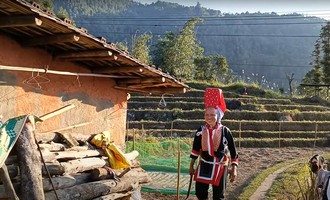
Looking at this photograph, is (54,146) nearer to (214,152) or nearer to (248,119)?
(214,152)

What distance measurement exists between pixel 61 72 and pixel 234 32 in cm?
15543

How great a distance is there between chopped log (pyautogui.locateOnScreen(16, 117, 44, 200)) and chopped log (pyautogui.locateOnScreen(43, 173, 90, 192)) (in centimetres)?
40

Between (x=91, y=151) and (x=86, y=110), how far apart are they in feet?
4.01

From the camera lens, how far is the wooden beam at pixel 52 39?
568 cm

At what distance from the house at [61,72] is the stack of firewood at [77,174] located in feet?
2.11

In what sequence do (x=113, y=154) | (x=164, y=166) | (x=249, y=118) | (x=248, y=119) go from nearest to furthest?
(x=113, y=154) < (x=164, y=166) < (x=248, y=119) < (x=249, y=118)

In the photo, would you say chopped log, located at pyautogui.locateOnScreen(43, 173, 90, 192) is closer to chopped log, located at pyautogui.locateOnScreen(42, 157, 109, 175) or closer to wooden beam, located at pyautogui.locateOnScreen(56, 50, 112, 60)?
chopped log, located at pyautogui.locateOnScreen(42, 157, 109, 175)

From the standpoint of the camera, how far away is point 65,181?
564 centimetres

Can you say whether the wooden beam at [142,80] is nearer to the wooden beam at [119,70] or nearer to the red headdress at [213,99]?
the wooden beam at [119,70]

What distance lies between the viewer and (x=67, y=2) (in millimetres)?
154500

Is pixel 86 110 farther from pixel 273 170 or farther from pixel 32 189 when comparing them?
pixel 273 170

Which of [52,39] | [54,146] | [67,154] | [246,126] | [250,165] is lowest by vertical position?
[250,165]

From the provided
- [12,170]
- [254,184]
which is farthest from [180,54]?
[12,170]

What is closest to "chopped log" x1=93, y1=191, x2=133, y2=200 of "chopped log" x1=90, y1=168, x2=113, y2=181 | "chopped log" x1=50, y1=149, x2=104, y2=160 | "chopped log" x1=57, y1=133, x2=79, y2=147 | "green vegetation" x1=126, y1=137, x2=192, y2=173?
"chopped log" x1=90, y1=168, x2=113, y2=181
